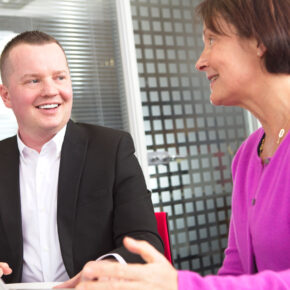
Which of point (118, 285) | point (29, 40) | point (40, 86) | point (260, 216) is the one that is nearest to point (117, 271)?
point (118, 285)

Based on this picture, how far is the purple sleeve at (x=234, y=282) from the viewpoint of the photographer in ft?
2.51

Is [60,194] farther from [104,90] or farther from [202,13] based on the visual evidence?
[104,90]

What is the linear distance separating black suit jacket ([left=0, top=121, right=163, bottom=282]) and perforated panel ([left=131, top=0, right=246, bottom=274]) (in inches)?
63.4

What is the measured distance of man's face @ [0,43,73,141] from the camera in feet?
5.36

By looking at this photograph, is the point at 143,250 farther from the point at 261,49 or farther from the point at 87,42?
the point at 87,42

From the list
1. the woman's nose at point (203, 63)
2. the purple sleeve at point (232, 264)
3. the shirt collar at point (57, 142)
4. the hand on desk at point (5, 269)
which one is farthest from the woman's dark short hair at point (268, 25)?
the hand on desk at point (5, 269)

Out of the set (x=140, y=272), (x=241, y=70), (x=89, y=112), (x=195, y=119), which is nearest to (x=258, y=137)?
(x=241, y=70)

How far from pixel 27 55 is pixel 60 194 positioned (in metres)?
0.53

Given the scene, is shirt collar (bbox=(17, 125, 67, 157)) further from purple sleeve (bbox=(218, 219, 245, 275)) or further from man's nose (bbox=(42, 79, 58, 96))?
purple sleeve (bbox=(218, 219, 245, 275))

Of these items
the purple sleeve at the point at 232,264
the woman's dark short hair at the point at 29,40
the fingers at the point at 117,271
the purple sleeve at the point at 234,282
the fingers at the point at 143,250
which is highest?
the woman's dark short hair at the point at 29,40

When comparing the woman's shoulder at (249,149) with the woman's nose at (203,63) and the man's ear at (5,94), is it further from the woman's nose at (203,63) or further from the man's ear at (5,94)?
the man's ear at (5,94)

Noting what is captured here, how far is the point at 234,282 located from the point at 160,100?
2581 mm

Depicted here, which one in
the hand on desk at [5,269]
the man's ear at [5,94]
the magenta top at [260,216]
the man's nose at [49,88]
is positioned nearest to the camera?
the magenta top at [260,216]

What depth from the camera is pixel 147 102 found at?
3266 mm
